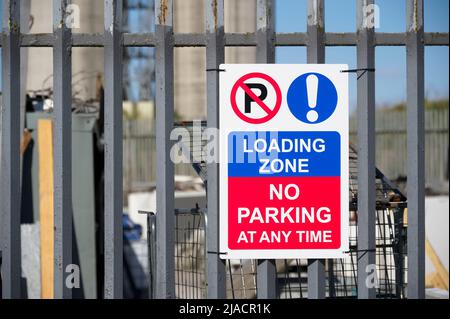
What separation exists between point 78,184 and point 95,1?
35156mm

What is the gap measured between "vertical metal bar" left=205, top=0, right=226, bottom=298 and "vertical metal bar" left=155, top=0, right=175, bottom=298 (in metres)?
0.19

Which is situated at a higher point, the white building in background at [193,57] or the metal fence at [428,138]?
the white building in background at [193,57]

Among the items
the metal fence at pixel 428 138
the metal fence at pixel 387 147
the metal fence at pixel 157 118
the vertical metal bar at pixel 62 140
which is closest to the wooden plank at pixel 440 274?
the metal fence at pixel 157 118

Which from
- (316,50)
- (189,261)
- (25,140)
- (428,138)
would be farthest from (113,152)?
(428,138)

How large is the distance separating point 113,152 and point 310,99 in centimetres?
101

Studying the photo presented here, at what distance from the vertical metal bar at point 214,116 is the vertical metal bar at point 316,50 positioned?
1.44ft

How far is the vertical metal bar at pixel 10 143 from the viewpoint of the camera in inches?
147

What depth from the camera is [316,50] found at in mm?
3732

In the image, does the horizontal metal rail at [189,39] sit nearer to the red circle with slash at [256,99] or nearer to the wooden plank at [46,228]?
the red circle with slash at [256,99]

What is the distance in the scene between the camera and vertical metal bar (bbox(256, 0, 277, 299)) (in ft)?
12.2

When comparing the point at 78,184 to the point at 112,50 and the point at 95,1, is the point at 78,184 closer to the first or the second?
the point at 112,50

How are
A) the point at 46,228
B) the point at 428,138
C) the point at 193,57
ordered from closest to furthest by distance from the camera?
1. the point at 46,228
2. the point at 428,138
3. the point at 193,57

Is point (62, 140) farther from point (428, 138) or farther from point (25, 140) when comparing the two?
point (428, 138)
